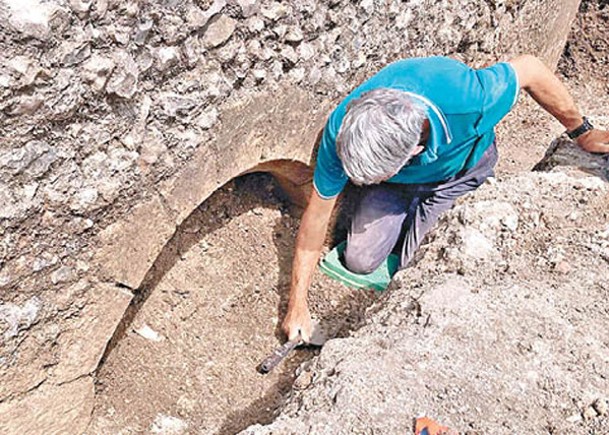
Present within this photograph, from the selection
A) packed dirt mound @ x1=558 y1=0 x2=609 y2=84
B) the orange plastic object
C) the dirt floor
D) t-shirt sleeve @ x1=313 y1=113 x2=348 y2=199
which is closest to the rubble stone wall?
t-shirt sleeve @ x1=313 y1=113 x2=348 y2=199

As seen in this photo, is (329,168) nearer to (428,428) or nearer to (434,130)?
(434,130)

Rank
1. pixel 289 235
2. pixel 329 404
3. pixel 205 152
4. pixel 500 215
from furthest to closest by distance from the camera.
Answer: pixel 289 235
pixel 205 152
pixel 500 215
pixel 329 404

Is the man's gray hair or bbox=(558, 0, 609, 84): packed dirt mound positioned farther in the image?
bbox=(558, 0, 609, 84): packed dirt mound

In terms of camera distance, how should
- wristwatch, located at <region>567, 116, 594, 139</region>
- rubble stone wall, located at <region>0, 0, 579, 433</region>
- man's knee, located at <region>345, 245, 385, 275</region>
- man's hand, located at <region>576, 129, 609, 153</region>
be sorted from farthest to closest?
man's knee, located at <region>345, 245, 385, 275</region>
wristwatch, located at <region>567, 116, 594, 139</region>
man's hand, located at <region>576, 129, 609, 153</region>
rubble stone wall, located at <region>0, 0, 579, 433</region>

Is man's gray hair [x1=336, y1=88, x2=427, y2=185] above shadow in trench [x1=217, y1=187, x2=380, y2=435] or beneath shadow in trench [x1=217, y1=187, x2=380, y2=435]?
above

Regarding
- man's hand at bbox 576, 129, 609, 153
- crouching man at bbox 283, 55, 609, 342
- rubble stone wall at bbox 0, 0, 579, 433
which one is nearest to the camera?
rubble stone wall at bbox 0, 0, 579, 433

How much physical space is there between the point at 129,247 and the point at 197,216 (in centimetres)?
99

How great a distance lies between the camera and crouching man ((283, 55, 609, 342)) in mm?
2287

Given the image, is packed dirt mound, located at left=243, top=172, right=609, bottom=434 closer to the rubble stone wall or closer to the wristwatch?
the wristwatch

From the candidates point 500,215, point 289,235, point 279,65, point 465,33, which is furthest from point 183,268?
point 465,33

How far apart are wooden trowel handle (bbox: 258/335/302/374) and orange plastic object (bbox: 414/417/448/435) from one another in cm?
124

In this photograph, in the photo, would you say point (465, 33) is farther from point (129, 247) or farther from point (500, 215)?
point (129, 247)

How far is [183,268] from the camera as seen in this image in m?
3.06

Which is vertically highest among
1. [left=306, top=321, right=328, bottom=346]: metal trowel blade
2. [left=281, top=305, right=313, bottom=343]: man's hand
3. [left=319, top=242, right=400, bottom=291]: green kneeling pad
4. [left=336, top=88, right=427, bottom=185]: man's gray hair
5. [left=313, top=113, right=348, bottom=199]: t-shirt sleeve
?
[left=336, top=88, right=427, bottom=185]: man's gray hair
